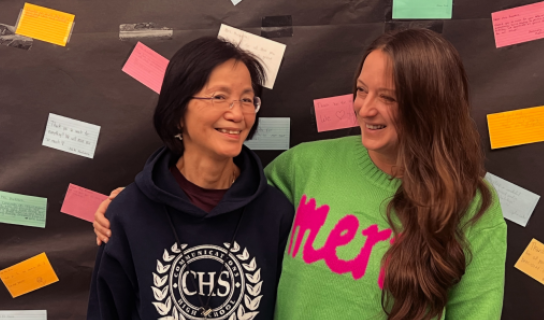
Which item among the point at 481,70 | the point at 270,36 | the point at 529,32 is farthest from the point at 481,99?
the point at 270,36

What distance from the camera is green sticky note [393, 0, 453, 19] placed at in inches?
53.3

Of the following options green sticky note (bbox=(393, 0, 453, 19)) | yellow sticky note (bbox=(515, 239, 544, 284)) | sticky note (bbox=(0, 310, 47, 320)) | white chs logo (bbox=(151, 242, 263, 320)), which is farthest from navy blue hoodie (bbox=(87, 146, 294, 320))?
yellow sticky note (bbox=(515, 239, 544, 284))

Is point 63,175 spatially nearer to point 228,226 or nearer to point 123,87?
point 123,87

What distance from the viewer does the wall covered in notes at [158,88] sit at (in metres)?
1.36

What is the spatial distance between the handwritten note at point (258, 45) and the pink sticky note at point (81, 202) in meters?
0.68

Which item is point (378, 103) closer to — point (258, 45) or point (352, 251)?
point (352, 251)

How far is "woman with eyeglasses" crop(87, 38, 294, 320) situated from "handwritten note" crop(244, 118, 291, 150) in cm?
32

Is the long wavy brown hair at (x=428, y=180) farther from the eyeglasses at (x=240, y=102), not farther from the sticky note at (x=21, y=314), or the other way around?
the sticky note at (x=21, y=314)

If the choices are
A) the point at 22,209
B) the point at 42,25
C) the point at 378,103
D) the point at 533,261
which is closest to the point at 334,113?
the point at 378,103

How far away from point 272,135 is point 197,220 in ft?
1.58

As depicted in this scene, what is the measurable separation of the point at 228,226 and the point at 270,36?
2.16ft

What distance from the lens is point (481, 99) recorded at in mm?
1380

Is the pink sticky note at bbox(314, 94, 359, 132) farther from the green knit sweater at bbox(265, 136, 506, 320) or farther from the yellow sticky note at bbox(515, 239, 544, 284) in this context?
the yellow sticky note at bbox(515, 239, 544, 284)

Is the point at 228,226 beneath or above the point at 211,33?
beneath
